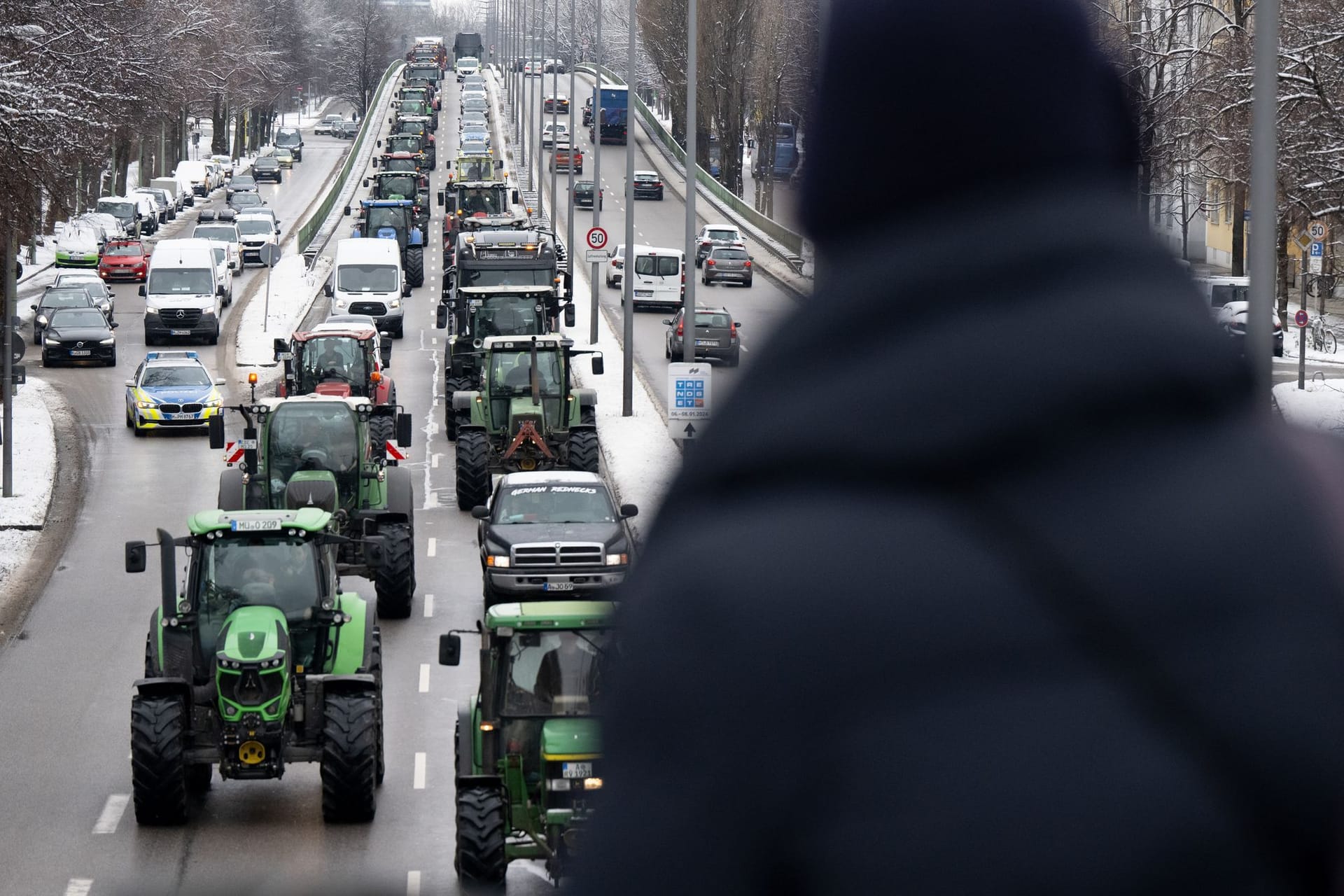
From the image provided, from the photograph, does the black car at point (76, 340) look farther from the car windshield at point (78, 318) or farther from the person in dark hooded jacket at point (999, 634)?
the person in dark hooded jacket at point (999, 634)

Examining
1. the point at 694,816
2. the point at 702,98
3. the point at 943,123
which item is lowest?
the point at 694,816

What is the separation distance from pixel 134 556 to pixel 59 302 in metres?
33.4

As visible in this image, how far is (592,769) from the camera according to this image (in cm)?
128

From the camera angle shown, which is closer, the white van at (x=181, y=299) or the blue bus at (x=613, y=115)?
the white van at (x=181, y=299)

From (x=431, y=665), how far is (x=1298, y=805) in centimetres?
2161

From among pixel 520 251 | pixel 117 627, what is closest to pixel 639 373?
pixel 520 251

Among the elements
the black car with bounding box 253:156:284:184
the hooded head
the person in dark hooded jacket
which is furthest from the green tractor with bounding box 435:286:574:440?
the black car with bounding box 253:156:284:184

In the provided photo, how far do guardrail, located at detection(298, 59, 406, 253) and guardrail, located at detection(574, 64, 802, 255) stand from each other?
12.5m

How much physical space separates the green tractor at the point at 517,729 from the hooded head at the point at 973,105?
12226 mm

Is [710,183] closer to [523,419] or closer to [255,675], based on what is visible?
[523,419]

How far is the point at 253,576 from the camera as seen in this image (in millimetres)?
17047

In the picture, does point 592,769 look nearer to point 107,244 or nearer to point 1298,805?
point 1298,805

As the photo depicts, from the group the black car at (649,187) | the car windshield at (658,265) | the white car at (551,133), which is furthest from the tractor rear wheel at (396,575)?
the white car at (551,133)

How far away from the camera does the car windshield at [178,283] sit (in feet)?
166
